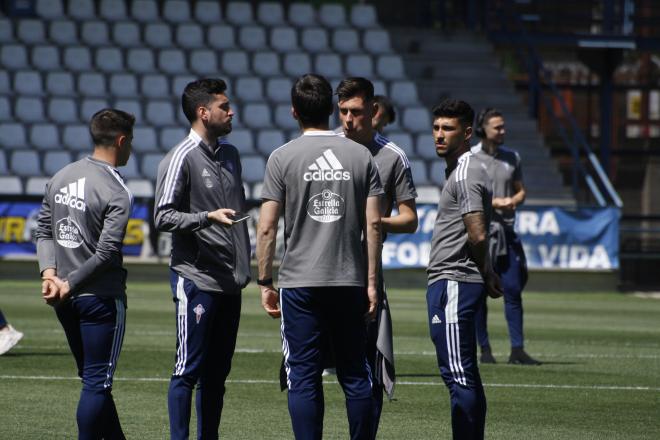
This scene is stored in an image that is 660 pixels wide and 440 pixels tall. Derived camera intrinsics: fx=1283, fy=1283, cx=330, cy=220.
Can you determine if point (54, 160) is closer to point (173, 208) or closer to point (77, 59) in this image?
point (77, 59)

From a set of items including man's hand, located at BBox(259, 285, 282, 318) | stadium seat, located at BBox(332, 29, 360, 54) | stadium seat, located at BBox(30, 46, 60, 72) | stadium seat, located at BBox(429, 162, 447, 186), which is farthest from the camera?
stadium seat, located at BBox(332, 29, 360, 54)

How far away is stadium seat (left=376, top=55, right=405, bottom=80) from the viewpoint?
97.9 feet

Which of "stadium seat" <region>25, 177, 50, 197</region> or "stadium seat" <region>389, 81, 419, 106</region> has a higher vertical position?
"stadium seat" <region>389, 81, 419, 106</region>

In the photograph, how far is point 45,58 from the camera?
28.5m

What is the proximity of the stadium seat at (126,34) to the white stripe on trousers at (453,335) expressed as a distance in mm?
23264

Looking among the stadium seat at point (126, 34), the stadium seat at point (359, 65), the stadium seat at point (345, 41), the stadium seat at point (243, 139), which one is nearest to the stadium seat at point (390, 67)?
the stadium seat at point (359, 65)

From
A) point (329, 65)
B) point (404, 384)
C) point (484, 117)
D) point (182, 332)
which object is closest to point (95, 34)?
point (329, 65)

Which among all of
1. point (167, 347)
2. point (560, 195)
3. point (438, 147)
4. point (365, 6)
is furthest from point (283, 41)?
point (438, 147)

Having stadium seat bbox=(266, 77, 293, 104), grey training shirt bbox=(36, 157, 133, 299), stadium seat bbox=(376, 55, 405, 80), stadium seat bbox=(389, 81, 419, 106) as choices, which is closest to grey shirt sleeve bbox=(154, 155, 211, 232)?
grey training shirt bbox=(36, 157, 133, 299)

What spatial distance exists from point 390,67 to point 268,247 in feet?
78.7

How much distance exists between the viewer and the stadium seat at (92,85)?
2777 centimetres

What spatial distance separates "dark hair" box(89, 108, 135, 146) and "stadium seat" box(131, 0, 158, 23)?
24.4 m

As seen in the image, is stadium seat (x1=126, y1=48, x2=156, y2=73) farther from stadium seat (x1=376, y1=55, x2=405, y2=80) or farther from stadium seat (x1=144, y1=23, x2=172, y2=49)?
stadium seat (x1=376, y1=55, x2=405, y2=80)

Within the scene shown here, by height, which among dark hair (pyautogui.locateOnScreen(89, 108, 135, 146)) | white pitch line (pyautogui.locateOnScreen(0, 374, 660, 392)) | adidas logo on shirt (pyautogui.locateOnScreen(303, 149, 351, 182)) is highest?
dark hair (pyautogui.locateOnScreen(89, 108, 135, 146))
